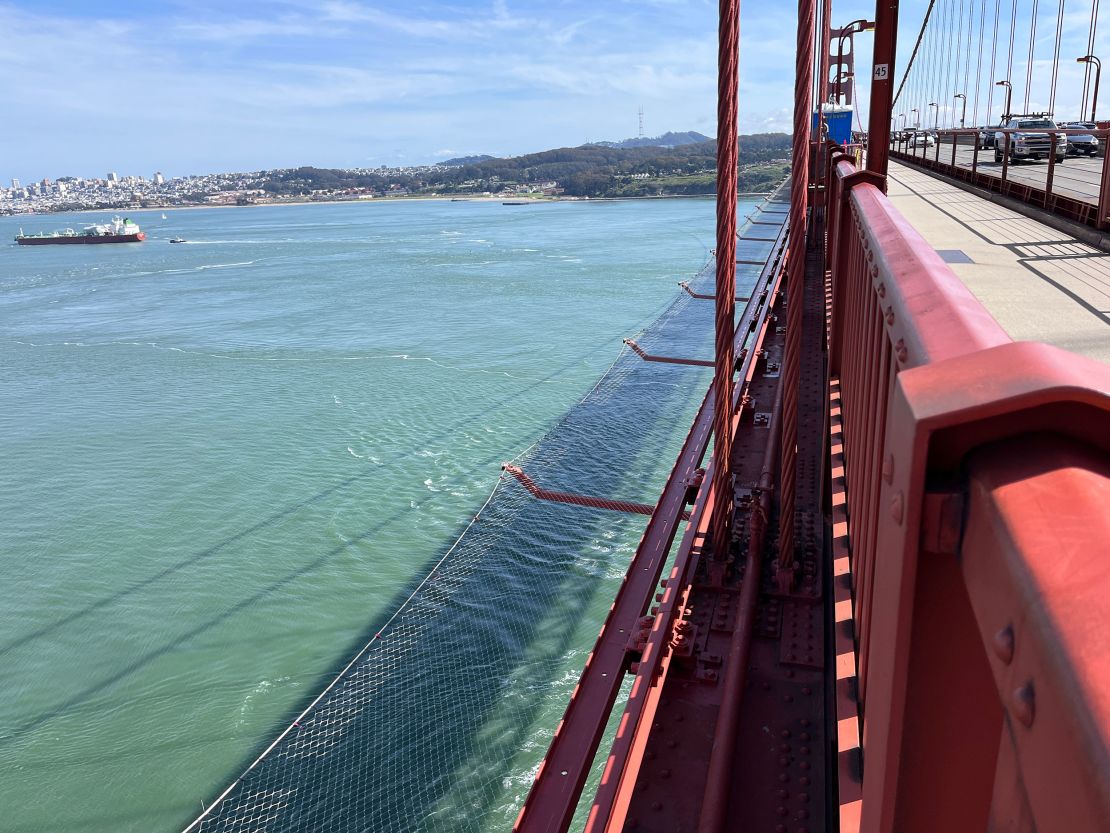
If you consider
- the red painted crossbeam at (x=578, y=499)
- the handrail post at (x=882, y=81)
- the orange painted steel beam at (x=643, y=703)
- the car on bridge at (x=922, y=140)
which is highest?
the car on bridge at (x=922, y=140)

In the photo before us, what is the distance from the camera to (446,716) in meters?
7.88

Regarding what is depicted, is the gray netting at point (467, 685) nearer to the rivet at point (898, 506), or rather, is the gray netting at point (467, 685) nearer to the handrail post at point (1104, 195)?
the handrail post at point (1104, 195)

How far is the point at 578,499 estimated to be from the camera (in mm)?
11492

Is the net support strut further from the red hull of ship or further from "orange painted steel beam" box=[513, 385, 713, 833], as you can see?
the red hull of ship

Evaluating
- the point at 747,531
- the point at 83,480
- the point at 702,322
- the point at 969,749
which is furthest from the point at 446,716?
the point at 702,322

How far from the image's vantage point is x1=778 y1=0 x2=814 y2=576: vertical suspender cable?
3.71 meters

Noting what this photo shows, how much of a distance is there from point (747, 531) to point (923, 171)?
18635 millimetres

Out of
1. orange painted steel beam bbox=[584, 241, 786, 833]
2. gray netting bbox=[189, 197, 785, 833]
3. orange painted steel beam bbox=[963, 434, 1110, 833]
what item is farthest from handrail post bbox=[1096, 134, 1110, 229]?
orange painted steel beam bbox=[963, 434, 1110, 833]

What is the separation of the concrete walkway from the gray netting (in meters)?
5.13

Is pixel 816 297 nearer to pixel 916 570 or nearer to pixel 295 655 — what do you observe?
pixel 295 655

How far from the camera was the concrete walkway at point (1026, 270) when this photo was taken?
166 inches

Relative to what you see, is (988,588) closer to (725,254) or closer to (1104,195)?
(725,254)

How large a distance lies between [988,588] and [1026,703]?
136 mm

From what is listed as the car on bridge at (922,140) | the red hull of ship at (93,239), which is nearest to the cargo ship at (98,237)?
the red hull of ship at (93,239)
